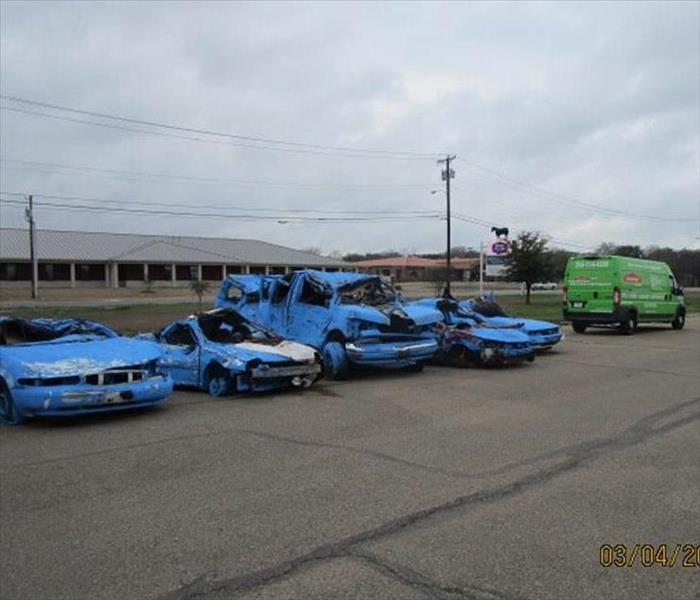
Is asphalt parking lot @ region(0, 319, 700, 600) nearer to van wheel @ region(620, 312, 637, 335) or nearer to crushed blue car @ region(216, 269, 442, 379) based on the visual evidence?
crushed blue car @ region(216, 269, 442, 379)

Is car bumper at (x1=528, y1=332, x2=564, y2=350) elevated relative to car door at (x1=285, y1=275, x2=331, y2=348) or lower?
lower

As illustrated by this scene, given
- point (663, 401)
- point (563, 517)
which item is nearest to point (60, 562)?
point (563, 517)

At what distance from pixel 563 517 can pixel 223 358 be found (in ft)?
22.0

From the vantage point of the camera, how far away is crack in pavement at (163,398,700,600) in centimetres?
396

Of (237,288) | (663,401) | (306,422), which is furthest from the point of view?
(237,288)

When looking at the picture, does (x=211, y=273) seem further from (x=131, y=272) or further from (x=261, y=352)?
(x=261, y=352)

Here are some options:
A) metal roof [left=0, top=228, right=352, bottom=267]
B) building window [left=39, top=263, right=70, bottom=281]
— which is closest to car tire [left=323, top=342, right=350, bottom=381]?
metal roof [left=0, top=228, right=352, bottom=267]

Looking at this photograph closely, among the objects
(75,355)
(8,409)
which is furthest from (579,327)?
(8,409)

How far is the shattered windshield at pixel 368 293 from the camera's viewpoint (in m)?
13.8

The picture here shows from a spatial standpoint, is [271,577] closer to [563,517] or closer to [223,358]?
[563,517]

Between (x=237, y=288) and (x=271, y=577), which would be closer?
(x=271, y=577)

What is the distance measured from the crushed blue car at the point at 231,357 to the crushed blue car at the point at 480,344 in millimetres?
4131

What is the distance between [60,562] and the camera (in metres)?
4.28
